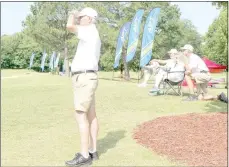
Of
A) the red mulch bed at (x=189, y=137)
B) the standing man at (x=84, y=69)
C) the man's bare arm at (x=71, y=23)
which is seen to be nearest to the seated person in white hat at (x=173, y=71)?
the red mulch bed at (x=189, y=137)

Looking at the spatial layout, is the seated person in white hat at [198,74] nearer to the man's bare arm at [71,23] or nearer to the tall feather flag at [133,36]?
the man's bare arm at [71,23]

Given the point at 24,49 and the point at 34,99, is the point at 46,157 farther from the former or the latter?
the point at 24,49

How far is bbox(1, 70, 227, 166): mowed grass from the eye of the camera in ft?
18.0

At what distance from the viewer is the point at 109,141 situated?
6.54 m

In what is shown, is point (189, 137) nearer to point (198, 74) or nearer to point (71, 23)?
point (71, 23)

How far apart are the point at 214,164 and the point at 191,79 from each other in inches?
281

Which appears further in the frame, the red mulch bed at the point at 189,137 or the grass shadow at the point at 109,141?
the grass shadow at the point at 109,141

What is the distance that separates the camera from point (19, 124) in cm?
826

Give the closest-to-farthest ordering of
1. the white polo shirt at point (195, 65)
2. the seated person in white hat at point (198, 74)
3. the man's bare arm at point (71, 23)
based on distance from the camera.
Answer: the man's bare arm at point (71, 23), the seated person in white hat at point (198, 74), the white polo shirt at point (195, 65)

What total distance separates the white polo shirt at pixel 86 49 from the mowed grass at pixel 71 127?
1321 mm

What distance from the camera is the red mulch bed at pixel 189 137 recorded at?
18.0 ft

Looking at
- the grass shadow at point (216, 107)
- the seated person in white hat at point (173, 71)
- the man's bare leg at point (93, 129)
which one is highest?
the seated person in white hat at point (173, 71)

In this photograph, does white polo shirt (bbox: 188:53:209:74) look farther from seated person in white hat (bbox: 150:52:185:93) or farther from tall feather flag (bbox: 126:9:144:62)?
tall feather flag (bbox: 126:9:144:62)

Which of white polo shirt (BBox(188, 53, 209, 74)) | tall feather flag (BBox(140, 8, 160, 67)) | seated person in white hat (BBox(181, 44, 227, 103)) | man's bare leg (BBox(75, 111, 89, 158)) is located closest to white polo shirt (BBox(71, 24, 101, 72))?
man's bare leg (BBox(75, 111, 89, 158))
